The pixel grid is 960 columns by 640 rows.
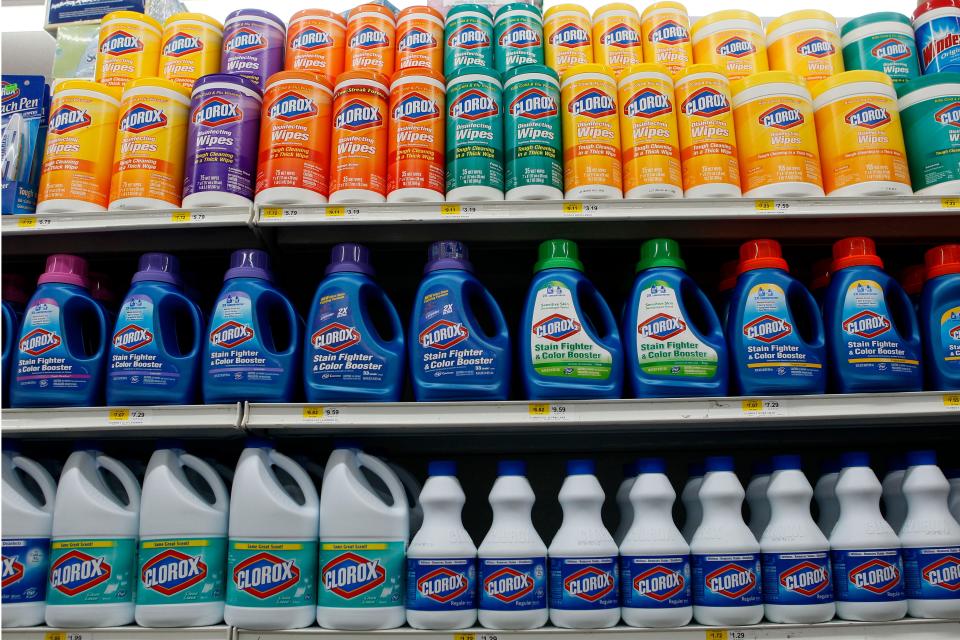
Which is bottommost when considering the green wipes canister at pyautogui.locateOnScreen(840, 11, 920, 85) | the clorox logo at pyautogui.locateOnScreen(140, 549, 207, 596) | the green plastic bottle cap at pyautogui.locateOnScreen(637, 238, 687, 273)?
the clorox logo at pyautogui.locateOnScreen(140, 549, 207, 596)

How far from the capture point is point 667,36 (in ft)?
6.33

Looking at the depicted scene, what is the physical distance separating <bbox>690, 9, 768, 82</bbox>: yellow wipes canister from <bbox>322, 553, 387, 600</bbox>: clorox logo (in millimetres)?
1546

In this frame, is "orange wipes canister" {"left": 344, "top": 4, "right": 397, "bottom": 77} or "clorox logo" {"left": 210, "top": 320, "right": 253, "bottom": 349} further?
"orange wipes canister" {"left": 344, "top": 4, "right": 397, "bottom": 77}

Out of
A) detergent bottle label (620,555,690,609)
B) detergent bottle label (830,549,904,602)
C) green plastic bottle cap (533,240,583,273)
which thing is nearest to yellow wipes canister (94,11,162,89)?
green plastic bottle cap (533,240,583,273)

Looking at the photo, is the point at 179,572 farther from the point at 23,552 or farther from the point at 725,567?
the point at 725,567

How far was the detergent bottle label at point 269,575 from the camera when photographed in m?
1.39

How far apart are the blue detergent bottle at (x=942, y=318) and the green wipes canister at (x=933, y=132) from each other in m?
0.16

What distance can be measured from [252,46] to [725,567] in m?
1.78

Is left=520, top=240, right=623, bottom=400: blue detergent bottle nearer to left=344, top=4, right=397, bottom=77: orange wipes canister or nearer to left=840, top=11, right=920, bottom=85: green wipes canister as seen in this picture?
left=344, top=4, right=397, bottom=77: orange wipes canister

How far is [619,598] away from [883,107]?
131 cm

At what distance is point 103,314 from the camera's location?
1.64 m

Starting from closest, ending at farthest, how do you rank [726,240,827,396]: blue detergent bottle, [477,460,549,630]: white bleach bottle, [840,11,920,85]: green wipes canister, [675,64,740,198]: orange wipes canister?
1. [477,460,549,630]: white bleach bottle
2. [726,240,827,396]: blue detergent bottle
3. [675,64,740,198]: orange wipes canister
4. [840,11,920,85]: green wipes canister

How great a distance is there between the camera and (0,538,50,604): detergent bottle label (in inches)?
55.8

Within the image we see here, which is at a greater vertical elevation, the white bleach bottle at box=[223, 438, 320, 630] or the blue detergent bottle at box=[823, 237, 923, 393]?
the blue detergent bottle at box=[823, 237, 923, 393]
